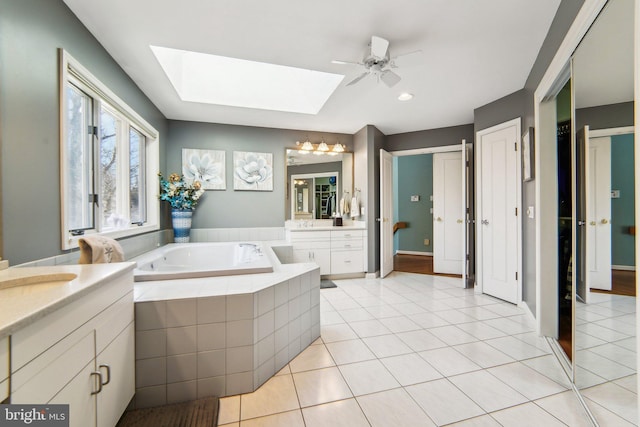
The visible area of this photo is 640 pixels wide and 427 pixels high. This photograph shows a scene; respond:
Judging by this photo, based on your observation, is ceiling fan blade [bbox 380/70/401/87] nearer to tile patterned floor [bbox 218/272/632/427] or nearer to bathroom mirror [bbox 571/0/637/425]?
bathroom mirror [bbox 571/0/637/425]

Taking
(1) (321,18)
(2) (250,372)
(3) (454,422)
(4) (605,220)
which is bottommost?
(3) (454,422)

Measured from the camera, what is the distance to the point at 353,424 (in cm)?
131

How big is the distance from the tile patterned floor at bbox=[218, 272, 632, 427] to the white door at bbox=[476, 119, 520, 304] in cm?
50

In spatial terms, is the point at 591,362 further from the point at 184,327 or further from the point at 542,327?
the point at 184,327

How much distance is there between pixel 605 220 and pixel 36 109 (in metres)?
Result: 2.93

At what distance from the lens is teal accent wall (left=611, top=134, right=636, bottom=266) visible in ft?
3.43

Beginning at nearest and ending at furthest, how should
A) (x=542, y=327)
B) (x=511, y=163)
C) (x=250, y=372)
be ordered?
(x=250, y=372) → (x=542, y=327) → (x=511, y=163)

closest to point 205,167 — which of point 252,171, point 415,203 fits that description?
point 252,171

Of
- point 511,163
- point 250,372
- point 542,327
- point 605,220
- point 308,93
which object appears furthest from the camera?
point 308,93

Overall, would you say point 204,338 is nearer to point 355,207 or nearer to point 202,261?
point 202,261

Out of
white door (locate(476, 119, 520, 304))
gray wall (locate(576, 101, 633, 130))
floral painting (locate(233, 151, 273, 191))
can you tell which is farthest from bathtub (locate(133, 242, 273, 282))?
white door (locate(476, 119, 520, 304))

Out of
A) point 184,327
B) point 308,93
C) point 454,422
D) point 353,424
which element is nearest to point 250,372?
point 184,327

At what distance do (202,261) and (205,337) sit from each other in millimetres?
2042

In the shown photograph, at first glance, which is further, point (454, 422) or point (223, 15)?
point (223, 15)
